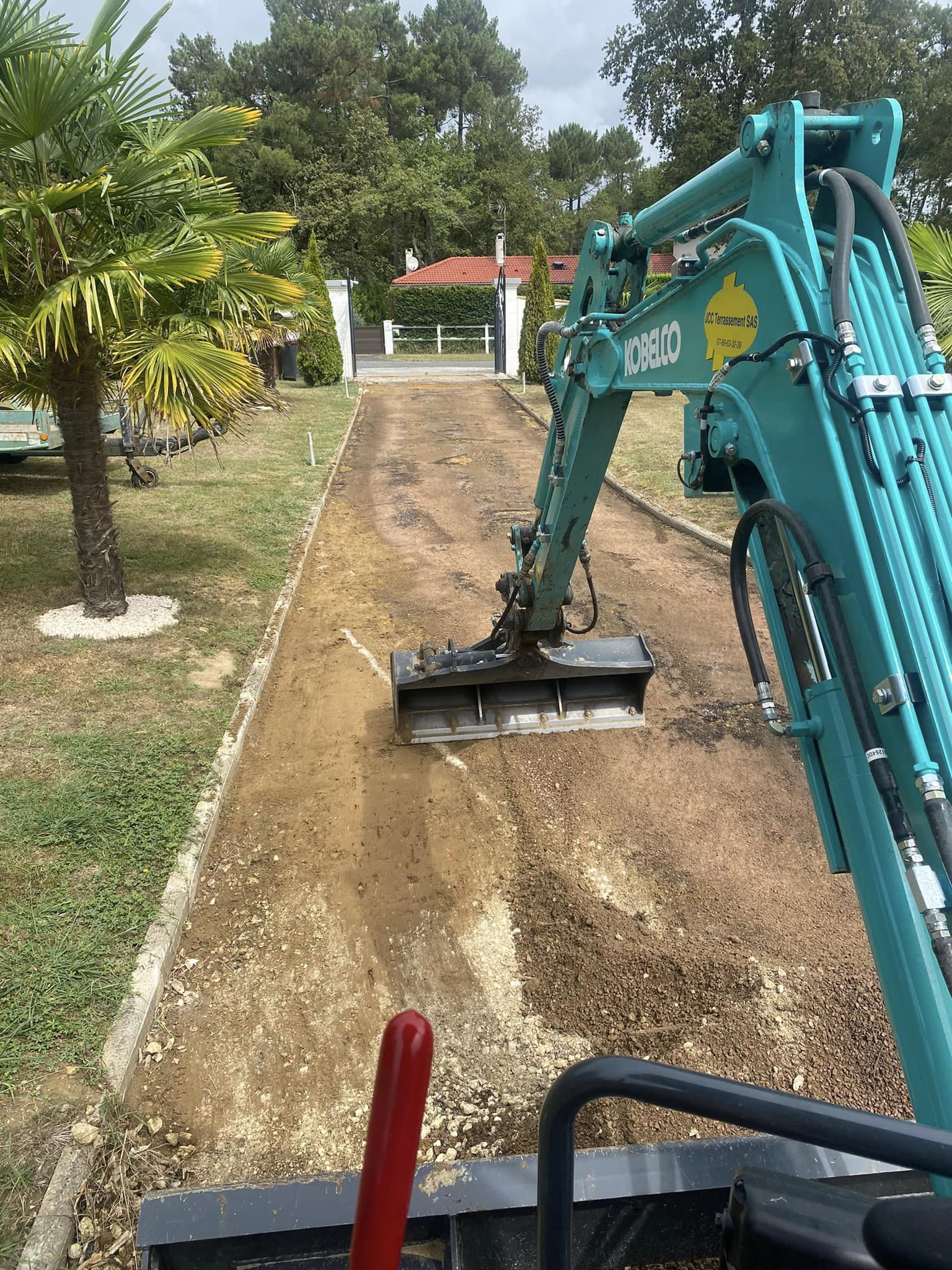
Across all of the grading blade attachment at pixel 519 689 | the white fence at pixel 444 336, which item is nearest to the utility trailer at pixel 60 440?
the grading blade attachment at pixel 519 689

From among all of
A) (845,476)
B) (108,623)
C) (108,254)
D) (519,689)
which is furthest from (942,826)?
(108,623)

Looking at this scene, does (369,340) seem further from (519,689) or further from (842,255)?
(842,255)

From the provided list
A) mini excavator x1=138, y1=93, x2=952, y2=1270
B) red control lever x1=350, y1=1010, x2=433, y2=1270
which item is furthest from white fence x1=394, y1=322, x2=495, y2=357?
red control lever x1=350, y1=1010, x2=433, y2=1270

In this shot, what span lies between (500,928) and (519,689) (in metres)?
1.90

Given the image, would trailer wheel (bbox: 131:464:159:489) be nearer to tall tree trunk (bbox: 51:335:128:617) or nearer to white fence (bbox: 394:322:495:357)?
tall tree trunk (bbox: 51:335:128:617)

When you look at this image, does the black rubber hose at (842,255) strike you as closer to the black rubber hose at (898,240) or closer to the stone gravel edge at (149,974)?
the black rubber hose at (898,240)

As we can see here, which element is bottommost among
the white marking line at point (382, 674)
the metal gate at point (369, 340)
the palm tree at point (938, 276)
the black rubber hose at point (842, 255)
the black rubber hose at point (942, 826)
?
the white marking line at point (382, 674)

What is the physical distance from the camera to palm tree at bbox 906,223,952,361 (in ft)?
26.4

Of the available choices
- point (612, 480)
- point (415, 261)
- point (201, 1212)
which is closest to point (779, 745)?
point (201, 1212)

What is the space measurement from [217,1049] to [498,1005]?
1.22 meters

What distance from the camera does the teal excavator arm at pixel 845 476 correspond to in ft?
6.01

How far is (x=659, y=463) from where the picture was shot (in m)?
14.4

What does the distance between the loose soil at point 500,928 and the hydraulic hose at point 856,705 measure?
6.57 ft

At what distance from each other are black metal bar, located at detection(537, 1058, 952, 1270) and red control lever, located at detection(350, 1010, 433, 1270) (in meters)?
0.49
